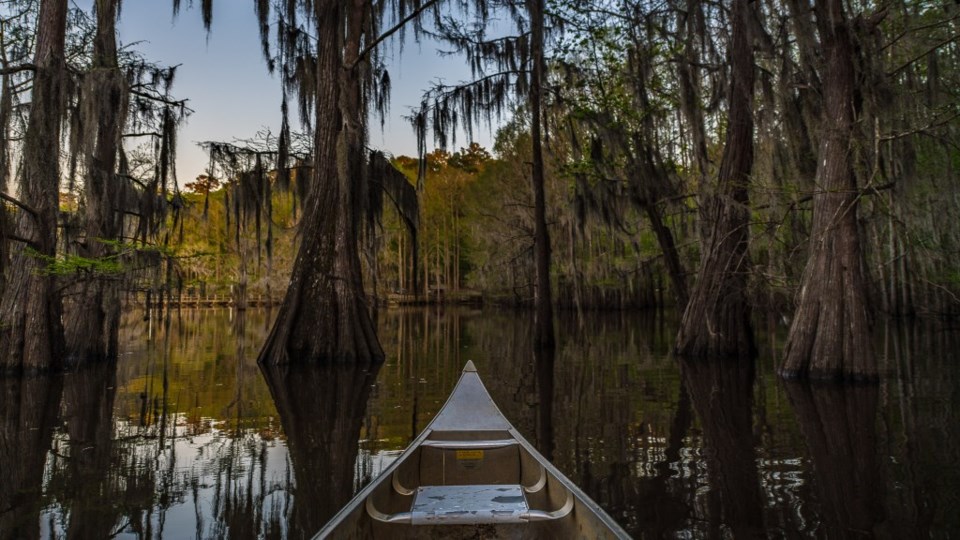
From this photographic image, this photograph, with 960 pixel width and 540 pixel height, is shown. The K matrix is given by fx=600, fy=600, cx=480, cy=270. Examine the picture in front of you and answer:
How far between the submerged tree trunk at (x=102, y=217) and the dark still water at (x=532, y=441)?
103 cm

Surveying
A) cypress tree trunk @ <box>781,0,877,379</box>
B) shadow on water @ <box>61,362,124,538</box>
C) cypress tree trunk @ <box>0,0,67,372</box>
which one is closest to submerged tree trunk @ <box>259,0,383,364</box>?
shadow on water @ <box>61,362,124,538</box>

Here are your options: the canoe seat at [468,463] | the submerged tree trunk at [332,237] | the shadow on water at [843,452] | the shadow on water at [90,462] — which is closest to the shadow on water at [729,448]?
the shadow on water at [843,452]

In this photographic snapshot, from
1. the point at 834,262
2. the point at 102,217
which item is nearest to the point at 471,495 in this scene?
the point at 834,262

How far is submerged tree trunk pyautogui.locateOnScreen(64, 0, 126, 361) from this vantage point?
11008 millimetres

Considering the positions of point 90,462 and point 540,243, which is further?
point 540,243

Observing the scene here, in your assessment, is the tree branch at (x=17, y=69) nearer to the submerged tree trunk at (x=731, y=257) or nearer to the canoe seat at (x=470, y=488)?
the canoe seat at (x=470, y=488)

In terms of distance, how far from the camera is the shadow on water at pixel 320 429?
427 centimetres

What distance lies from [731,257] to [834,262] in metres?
2.96

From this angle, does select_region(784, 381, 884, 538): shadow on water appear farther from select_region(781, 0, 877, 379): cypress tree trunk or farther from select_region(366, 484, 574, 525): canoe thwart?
select_region(366, 484, 574, 525): canoe thwart

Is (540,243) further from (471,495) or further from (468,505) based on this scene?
(468,505)

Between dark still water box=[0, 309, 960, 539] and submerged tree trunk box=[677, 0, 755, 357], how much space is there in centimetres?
100

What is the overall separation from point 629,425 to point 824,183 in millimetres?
5523

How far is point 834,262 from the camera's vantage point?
30.5ft

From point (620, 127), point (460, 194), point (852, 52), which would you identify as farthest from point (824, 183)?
point (460, 194)
